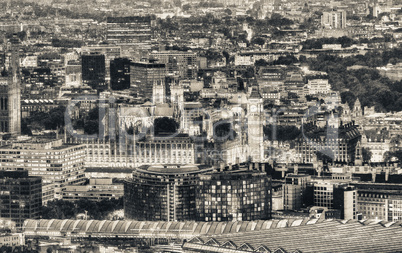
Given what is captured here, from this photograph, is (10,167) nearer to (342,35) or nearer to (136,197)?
(136,197)

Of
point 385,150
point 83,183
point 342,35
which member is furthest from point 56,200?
point 342,35

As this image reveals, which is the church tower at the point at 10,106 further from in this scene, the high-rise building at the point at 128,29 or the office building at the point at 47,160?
the high-rise building at the point at 128,29

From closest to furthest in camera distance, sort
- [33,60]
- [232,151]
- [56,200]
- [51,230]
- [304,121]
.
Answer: [51,230]
[56,200]
[232,151]
[304,121]
[33,60]

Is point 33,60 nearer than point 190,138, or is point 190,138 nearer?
point 190,138

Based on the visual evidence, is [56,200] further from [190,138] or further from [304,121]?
[304,121]

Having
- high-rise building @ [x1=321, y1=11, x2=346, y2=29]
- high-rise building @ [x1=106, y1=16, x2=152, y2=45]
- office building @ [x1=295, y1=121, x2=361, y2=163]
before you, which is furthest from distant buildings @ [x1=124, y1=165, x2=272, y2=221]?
high-rise building @ [x1=321, y1=11, x2=346, y2=29]

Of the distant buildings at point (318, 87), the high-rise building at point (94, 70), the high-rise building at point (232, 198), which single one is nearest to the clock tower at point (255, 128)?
the high-rise building at point (232, 198)

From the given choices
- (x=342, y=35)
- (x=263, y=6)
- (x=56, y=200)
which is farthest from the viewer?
(x=263, y=6)
